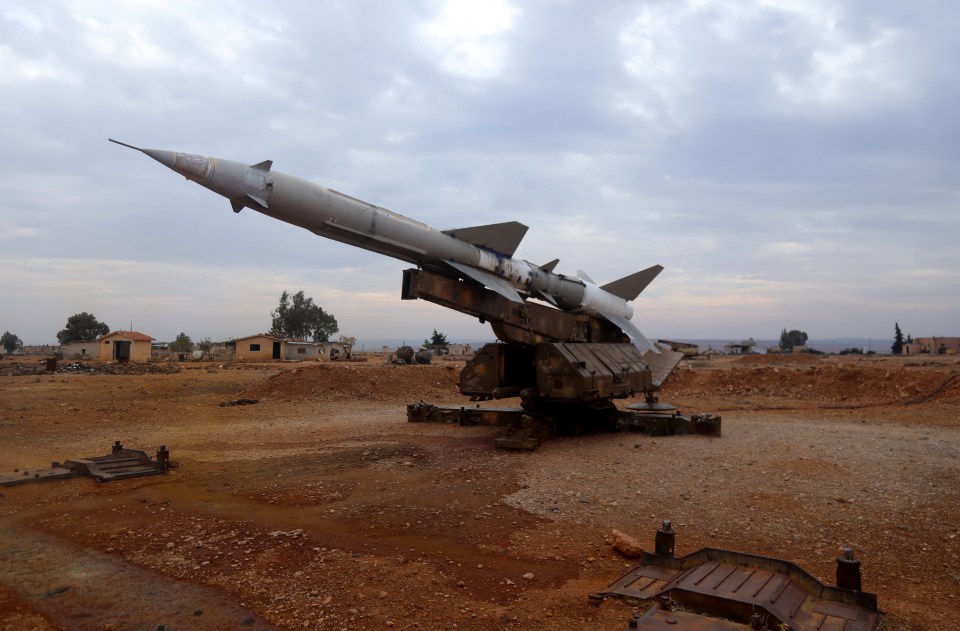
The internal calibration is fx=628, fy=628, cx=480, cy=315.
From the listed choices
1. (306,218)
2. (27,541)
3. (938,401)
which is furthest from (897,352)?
(27,541)

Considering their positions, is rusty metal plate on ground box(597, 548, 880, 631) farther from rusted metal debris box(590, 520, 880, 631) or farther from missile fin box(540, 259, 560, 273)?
missile fin box(540, 259, 560, 273)

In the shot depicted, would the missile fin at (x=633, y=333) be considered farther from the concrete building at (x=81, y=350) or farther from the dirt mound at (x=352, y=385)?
the concrete building at (x=81, y=350)

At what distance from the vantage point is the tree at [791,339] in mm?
71750

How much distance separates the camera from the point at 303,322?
64.3 m

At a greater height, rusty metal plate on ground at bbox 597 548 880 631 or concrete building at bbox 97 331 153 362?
concrete building at bbox 97 331 153 362

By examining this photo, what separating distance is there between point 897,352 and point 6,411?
2253 inches

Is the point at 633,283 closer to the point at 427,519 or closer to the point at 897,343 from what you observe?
the point at 427,519

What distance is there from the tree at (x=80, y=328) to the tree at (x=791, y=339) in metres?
68.9

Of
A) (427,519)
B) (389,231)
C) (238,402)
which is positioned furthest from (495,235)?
(238,402)

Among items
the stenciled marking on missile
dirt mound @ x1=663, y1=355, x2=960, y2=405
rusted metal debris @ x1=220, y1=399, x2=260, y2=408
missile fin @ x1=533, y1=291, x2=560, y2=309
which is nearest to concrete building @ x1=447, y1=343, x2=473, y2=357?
dirt mound @ x1=663, y1=355, x2=960, y2=405

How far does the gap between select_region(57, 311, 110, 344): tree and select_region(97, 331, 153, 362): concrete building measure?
22.8 meters

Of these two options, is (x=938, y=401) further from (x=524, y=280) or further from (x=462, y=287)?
(x=462, y=287)

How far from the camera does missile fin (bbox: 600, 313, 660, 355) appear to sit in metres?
12.0

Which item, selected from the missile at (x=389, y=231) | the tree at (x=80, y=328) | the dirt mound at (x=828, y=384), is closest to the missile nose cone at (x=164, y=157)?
the missile at (x=389, y=231)
